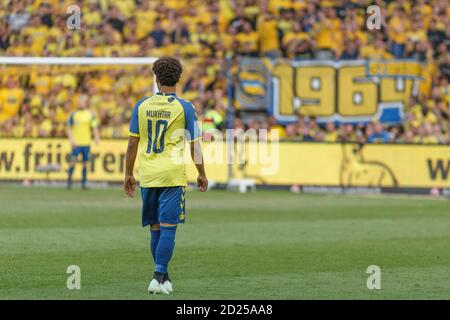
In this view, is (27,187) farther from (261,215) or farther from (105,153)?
(261,215)

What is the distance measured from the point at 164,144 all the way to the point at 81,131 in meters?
16.6

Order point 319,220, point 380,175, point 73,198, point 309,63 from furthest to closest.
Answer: point 309,63
point 380,175
point 73,198
point 319,220

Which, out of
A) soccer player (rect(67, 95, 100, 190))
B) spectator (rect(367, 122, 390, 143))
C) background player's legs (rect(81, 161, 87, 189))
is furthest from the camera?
spectator (rect(367, 122, 390, 143))

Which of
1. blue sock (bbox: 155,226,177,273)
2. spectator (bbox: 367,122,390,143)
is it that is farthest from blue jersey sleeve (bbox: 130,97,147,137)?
spectator (bbox: 367,122,390,143)

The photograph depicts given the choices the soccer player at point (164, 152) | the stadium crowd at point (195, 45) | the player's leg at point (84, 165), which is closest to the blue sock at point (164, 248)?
the soccer player at point (164, 152)

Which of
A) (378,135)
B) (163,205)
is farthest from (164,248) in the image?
(378,135)

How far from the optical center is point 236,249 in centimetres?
1416

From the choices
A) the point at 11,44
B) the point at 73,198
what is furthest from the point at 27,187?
the point at 11,44

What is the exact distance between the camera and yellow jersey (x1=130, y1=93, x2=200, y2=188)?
10047 mm

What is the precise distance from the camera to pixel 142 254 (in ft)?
43.9

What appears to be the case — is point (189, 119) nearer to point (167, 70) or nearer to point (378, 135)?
point (167, 70)

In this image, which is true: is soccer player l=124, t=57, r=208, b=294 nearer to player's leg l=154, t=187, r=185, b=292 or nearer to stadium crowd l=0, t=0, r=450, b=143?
player's leg l=154, t=187, r=185, b=292

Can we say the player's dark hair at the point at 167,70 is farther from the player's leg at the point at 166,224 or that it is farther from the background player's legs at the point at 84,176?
the background player's legs at the point at 84,176
